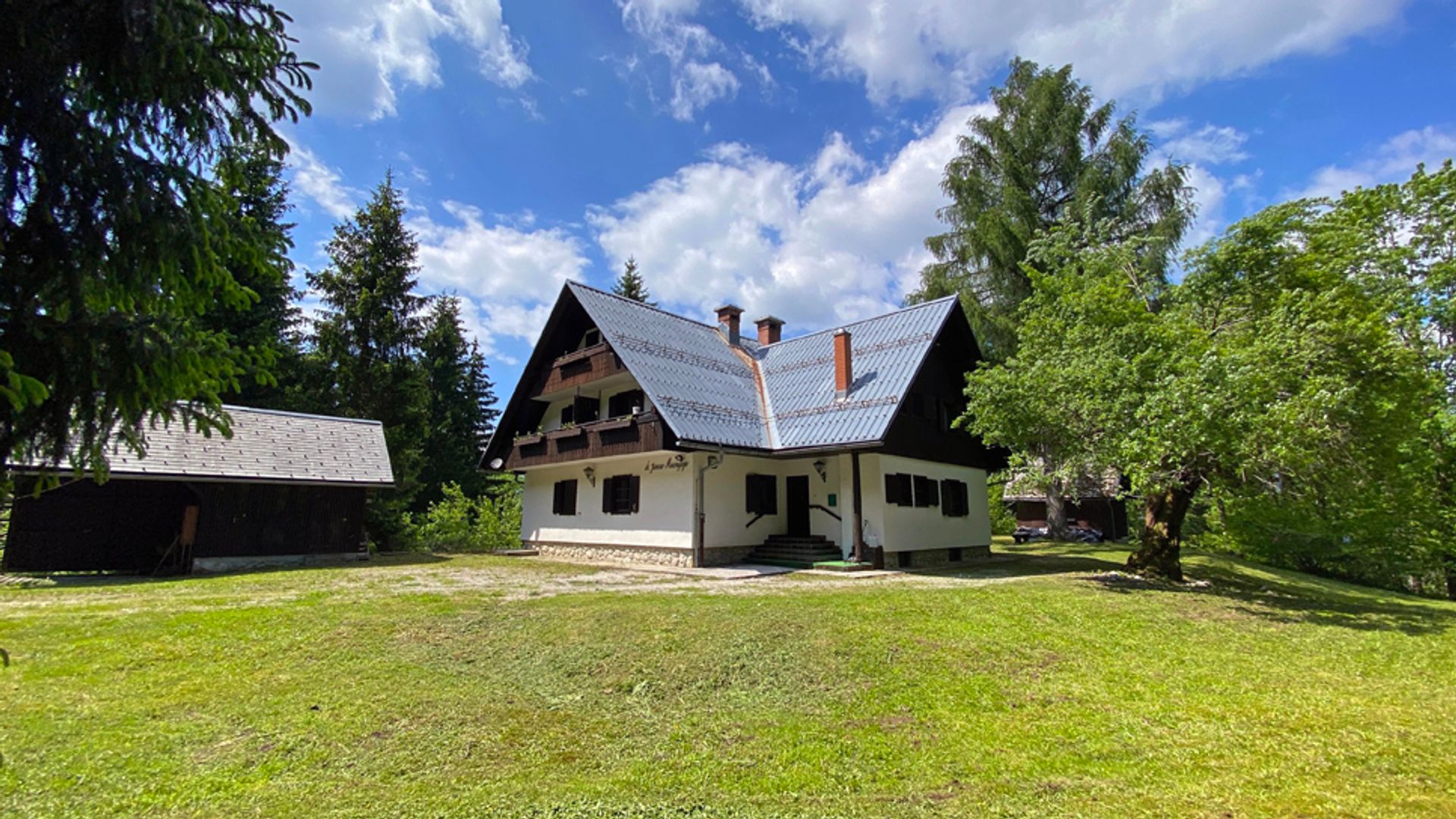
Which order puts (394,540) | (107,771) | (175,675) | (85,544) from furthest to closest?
(394,540), (85,544), (175,675), (107,771)

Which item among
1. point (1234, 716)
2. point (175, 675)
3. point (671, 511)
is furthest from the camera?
point (671, 511)

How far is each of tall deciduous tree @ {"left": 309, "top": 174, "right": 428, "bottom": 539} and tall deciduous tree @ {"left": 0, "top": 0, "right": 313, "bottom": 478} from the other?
24266 mm

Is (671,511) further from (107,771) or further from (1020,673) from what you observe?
(107,771)

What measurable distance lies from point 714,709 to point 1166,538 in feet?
38.4

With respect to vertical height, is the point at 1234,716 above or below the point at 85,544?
below

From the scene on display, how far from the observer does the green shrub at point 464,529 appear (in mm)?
23891

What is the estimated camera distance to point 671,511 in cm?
1644

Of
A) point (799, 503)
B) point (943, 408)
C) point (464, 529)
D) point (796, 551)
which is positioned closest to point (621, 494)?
point (799, 503)

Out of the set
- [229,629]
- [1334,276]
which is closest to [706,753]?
[229,629]

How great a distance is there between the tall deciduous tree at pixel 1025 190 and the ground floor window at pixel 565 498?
15377mm

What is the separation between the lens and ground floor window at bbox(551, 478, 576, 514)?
19891 mm

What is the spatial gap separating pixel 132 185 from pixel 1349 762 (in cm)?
777

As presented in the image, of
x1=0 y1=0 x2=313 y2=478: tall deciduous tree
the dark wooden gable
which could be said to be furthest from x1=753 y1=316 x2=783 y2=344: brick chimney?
x1=0 y1=0 x2=313 y2=478: tall deciduous tree

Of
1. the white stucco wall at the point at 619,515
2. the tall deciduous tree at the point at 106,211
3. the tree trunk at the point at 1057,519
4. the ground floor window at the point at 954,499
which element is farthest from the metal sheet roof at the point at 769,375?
the tree trunk at the point at 1057,519
